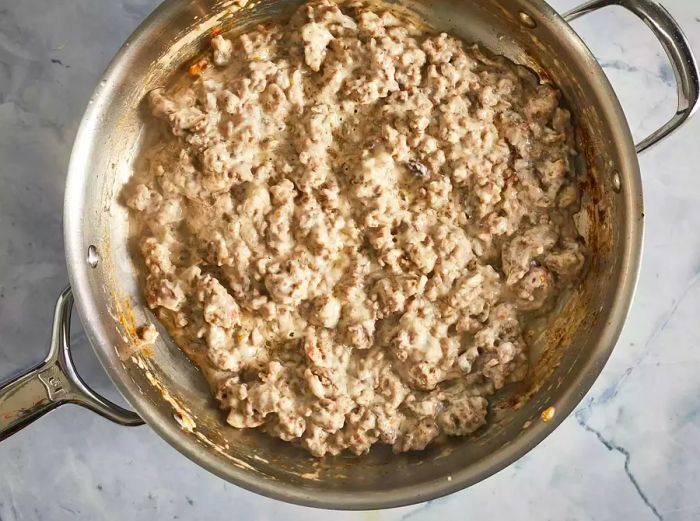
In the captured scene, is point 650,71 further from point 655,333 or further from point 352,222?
point 352,222

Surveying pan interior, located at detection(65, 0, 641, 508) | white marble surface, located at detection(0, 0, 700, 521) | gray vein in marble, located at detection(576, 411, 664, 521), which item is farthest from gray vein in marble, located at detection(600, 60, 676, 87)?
gray vein in marble, located at detection(576, 411, 664, 521)

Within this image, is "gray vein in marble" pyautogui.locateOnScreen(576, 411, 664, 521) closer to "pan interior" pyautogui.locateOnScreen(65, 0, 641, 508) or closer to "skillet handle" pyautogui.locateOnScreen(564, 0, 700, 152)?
"pan interior" pyautogui.locateOnScreen(65, 0, 641, 508)

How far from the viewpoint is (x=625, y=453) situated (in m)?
1.70

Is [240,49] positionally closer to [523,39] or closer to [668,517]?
[523,39]

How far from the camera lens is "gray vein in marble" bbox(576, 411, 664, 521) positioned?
66.3 inches

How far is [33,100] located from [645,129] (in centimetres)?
135

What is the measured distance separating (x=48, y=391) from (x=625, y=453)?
Answer: 125cm

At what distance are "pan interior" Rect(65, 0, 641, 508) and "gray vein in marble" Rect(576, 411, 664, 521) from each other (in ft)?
0.77

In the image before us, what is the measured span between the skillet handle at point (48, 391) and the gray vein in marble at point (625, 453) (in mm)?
1024

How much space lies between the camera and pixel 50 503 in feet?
5.44

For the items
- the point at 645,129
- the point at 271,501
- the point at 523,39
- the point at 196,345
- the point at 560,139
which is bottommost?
the point at 271,501

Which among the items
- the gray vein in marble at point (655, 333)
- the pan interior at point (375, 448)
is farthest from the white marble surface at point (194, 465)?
the pan interior at point (375, 448)

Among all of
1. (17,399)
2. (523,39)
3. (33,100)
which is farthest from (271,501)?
(523,39)

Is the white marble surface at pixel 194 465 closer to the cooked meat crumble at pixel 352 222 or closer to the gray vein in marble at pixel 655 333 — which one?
the gray vein in marble at pixel 655 333
